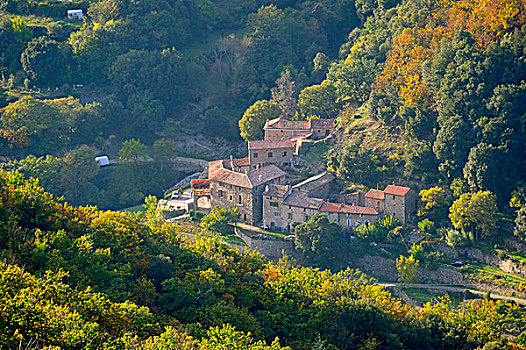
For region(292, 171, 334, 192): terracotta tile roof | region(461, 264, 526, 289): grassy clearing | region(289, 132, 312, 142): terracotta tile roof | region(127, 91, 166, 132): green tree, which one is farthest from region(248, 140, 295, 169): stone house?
region(127, 91, 166, 132): green tree

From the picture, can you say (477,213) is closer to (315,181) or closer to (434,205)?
(434,205)

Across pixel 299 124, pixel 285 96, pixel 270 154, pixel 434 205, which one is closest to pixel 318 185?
pixel 270 154

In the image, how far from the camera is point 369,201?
197 feet

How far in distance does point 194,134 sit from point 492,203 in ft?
128

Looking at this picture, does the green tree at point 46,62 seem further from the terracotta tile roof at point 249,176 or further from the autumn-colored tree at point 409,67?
the autumn-colored tree at point 409,67

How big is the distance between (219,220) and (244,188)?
364 centimetres

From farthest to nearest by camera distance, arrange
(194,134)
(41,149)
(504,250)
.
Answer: (194,134), (41,149), (504,250)

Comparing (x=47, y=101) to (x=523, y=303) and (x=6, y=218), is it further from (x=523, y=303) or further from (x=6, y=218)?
(x=523, y=303)

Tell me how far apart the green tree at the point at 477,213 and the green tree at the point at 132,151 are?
35.5 meters

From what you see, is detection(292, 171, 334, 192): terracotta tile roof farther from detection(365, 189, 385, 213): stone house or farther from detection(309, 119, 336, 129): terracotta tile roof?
detection(309, 119, 336, 129): terracotta tile roof

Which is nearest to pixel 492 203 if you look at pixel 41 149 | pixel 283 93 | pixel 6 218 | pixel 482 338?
pixel 482 338

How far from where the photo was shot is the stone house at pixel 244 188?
2459 inches

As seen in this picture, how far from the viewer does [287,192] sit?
61469 mm

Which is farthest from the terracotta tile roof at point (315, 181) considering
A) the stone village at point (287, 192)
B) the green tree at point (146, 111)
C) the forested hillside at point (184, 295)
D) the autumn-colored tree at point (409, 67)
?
the green tree at point (146, 111)
